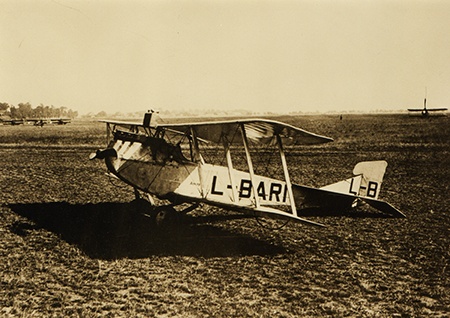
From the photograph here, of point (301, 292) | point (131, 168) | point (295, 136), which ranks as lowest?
point (301, 292)

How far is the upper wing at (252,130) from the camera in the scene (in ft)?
23.1

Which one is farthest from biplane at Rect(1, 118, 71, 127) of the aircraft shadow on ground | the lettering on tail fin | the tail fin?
the lettering on tail fin

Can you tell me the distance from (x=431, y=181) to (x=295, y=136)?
346 inches

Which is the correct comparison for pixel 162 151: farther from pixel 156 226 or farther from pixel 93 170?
pixel 93 170

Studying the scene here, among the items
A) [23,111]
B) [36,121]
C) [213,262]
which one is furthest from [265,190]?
[23,111]

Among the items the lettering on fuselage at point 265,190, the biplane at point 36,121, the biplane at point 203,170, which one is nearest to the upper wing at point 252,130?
the biplane at point 203,170

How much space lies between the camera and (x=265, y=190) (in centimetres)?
884

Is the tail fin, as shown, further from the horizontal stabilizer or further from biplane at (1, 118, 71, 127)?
biplane at (1, 118, 71, 127)

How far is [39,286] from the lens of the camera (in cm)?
548

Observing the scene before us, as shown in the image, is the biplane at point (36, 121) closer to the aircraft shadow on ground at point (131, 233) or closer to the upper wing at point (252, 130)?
the aircraft shadow on ground at point (131, 233)

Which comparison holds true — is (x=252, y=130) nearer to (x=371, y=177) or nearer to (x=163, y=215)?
(x=163, y=215)

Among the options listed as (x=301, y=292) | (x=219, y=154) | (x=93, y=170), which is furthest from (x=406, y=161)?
(x=301, y=292)

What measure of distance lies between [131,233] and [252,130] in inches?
131

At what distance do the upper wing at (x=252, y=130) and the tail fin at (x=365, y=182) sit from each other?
2.05 meters
